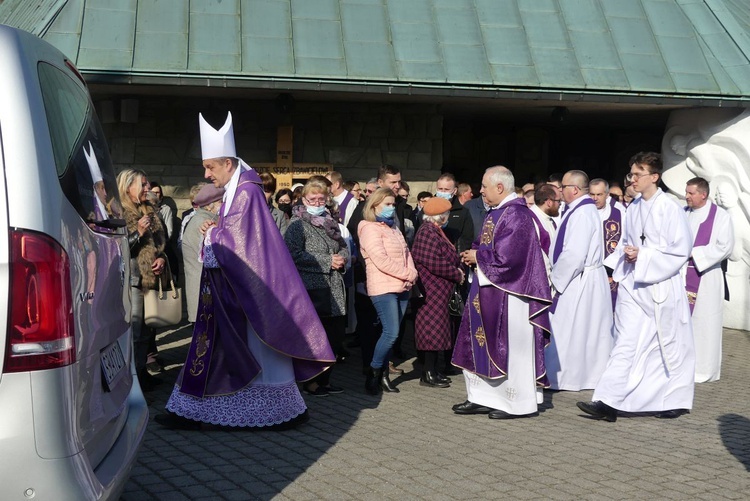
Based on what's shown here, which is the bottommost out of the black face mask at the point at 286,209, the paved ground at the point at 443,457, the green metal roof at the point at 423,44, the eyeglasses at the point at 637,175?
the paved ground at the point at 443,457

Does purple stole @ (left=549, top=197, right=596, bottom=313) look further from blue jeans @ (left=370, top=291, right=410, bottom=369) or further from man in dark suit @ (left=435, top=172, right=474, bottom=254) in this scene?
blue jeans @ (left=370, top=291, right=410, bottom=369)

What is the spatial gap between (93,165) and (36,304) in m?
0.98

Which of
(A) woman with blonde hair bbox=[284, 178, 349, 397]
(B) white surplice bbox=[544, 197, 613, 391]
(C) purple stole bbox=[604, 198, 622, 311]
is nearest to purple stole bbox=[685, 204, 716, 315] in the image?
(C) purple stole bbox=[604, 198, 622, 311]

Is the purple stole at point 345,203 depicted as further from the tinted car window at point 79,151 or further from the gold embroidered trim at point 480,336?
the tinted car window at point 79,151

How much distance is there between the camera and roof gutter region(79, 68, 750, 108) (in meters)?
10.3

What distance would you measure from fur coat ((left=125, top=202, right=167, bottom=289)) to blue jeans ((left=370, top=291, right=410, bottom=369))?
174 centimetres

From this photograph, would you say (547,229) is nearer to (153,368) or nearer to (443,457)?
(443,457)

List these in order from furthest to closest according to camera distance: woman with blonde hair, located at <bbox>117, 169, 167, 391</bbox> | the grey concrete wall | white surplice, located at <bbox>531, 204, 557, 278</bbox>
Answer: the grey concrete wall → white surplice, located at <bbox>531, 204, 557, 278</bbox> → woman with blonde hair, located at <bbox>117, 169, 167, 391</bbox>

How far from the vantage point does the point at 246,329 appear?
6.48 meters

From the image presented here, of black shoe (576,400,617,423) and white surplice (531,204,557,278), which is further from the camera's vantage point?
white surplice (531,204,557,278)

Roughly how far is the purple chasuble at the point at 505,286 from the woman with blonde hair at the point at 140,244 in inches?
96.8

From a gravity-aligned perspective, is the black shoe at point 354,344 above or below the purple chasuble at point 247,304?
below

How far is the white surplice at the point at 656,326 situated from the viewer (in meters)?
7.28

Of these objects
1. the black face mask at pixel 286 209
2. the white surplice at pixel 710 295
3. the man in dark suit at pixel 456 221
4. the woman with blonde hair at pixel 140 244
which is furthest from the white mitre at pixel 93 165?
the white surplice at pixel 710 295
